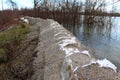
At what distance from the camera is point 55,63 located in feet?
16.4

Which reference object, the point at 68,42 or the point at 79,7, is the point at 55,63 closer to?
the point at 68,42

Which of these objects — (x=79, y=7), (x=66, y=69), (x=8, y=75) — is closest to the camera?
(x=66, y=69)

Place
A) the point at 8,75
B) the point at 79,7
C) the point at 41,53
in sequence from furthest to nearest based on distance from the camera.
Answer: the point at 79,7 < the point at 41,53 < the point at 8,75

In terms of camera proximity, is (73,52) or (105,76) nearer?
(105,76)

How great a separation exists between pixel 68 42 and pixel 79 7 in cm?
1430

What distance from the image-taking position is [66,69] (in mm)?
4051

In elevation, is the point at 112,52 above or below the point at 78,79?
below

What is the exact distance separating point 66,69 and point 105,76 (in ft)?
2.10

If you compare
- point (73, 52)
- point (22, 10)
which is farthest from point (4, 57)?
point (22, 10)

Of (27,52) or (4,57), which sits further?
(27,52)

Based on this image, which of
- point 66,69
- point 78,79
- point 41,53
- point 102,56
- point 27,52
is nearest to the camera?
point 78,79

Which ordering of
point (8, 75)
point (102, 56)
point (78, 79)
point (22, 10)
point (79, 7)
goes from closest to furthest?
1. point (78, 79)
2. point (8, 75)
3. point (102, 56)
4. point (79, 7)
5. point (22, 10)

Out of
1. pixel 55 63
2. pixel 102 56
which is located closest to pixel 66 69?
pixel 55 63

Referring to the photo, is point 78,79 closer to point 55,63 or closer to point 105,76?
point 105,76
